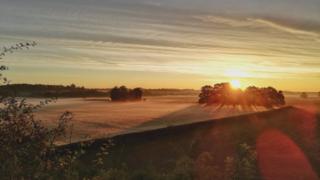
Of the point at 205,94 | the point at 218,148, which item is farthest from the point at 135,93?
the point at 218,148

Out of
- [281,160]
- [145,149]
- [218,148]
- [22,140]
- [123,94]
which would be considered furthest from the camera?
[123,94]

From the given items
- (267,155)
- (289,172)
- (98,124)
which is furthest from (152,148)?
(98,124)

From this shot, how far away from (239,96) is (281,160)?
38.8 meters

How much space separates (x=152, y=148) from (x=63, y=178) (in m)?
9.14

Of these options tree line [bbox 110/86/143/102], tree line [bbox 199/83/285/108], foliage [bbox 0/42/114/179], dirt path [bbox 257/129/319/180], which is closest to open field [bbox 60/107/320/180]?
dirt path [bbox 257/129/319/180]

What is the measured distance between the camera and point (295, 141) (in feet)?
75.2

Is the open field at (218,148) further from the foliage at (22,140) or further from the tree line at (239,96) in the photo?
the tree line at (239,96)

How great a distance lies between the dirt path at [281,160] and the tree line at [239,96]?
29384 mm

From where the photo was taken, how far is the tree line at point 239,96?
54094 mm

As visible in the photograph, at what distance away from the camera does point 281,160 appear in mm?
18156

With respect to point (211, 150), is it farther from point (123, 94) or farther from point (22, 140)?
point (123, 94)

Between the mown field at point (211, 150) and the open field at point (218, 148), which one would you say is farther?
the open field at point (218, 148)

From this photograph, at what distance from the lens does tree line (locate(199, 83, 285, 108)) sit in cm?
5409

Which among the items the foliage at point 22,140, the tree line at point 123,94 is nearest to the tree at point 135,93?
the tree line at point 123,94
